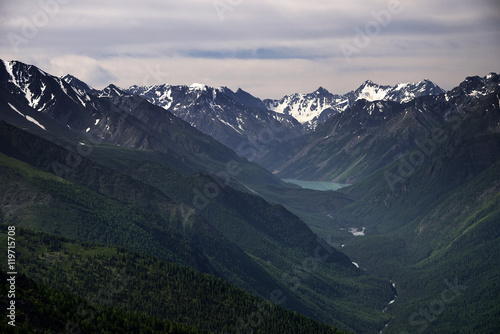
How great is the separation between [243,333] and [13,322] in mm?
95269

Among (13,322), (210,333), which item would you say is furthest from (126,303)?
(13,322)

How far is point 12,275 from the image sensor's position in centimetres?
14838

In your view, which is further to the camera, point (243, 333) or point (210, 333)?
point (243, 333)

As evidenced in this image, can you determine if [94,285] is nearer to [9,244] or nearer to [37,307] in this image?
[9,244]

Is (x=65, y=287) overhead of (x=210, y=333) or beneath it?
beneath

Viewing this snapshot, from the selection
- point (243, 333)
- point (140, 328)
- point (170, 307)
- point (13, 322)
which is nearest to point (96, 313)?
point (140, 328)

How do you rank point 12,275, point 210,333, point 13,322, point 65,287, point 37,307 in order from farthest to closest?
point 65,287, point 210,333, point 12,275, point 37,307, point 13,322

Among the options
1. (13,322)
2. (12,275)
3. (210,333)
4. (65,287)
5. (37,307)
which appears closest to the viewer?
(13,322)

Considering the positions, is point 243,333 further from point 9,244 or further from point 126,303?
point 9,244

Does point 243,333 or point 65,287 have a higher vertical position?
point 243,333

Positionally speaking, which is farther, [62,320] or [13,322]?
[62,320]

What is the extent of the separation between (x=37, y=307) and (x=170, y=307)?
6569 centimetres

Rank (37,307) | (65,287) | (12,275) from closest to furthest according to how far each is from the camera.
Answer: (37,307) < (12,275) < (65,287)

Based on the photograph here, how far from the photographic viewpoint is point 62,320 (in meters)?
140
